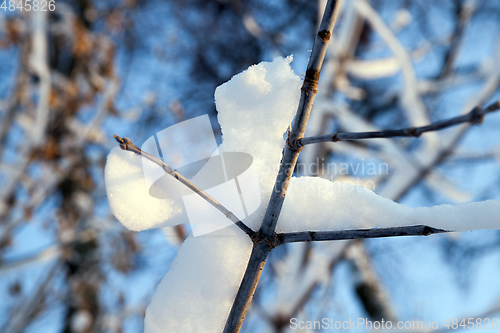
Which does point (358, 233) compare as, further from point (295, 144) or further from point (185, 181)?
point (185, 181)

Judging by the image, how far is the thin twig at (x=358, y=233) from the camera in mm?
406

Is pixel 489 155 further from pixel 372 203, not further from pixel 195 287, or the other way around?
pixel 195 287

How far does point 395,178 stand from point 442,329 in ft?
3.03

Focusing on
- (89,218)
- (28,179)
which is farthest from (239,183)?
(28,179)

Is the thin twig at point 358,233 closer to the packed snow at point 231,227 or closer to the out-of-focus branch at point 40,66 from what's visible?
the packed snow at point 231,227

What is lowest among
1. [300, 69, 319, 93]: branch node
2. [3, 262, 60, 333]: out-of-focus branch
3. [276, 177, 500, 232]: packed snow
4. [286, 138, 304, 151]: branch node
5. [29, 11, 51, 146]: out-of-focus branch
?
[3, 262, 60, 333]: out-of-focus branch

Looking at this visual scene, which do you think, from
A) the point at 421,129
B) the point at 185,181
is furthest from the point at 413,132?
the point at 185,181

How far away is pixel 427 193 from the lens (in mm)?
4066

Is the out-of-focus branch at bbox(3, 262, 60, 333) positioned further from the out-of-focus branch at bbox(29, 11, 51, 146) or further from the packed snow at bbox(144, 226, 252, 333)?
the packed snow at bbox(144, 226, 252, 333)

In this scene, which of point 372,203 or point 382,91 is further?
point 382,91

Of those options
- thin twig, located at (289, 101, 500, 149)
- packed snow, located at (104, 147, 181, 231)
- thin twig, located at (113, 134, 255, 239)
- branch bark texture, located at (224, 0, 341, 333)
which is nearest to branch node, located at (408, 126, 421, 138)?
thin twig, located at (289, 101, 500, 149)

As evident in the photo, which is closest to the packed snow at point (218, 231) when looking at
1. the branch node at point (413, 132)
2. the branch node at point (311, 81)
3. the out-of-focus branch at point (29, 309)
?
the branch node at point (311, 81)

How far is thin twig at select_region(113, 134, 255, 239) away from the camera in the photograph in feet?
1.38

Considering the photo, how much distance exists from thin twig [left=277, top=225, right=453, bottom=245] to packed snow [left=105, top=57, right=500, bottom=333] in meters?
0.02
